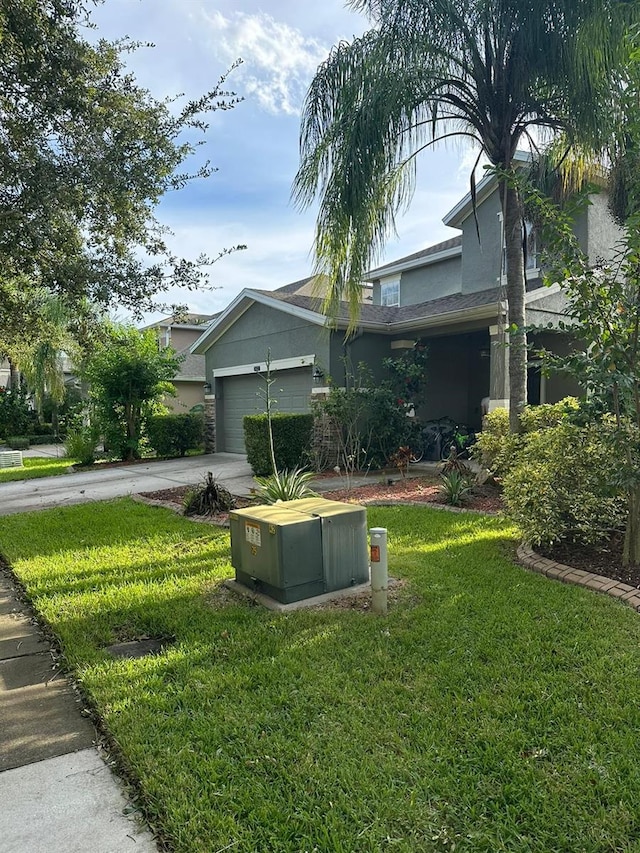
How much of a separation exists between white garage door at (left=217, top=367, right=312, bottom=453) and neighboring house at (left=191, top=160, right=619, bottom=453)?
0.03 meters

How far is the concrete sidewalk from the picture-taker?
208 cm

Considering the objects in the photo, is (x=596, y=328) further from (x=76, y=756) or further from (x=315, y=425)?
(x=315, y=425)

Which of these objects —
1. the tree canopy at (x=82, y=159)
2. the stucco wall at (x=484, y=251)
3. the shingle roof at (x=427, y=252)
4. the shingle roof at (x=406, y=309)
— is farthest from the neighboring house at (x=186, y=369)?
the tree canopy at (x=82, y=159)

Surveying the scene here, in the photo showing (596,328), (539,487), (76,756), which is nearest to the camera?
(76,756)

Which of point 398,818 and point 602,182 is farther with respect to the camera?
point 602,182

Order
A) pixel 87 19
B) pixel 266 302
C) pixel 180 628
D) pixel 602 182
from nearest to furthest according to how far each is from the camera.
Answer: pixel 180 628 → pixel 87 19 → pixel 602 182 → pixel 266 302

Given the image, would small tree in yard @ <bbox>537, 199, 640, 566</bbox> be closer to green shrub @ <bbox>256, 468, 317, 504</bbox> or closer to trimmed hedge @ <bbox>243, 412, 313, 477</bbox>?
green shrub @ <bbox>256, 468, 317, 504</bbox>

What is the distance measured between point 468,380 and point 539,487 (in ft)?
34.9

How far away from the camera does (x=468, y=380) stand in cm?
1539

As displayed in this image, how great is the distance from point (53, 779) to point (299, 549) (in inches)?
86.3

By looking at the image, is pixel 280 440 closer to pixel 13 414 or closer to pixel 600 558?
pixel 600 558

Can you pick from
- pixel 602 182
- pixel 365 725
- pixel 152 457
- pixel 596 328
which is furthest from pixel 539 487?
pixel 152 457

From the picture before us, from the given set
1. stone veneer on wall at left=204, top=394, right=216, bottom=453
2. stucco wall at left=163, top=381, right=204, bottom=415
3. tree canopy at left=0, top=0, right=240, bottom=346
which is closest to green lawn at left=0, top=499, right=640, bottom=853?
tree canopy at left=0, top=0, right=240, bottom=346

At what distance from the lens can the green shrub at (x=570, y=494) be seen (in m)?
5.02
